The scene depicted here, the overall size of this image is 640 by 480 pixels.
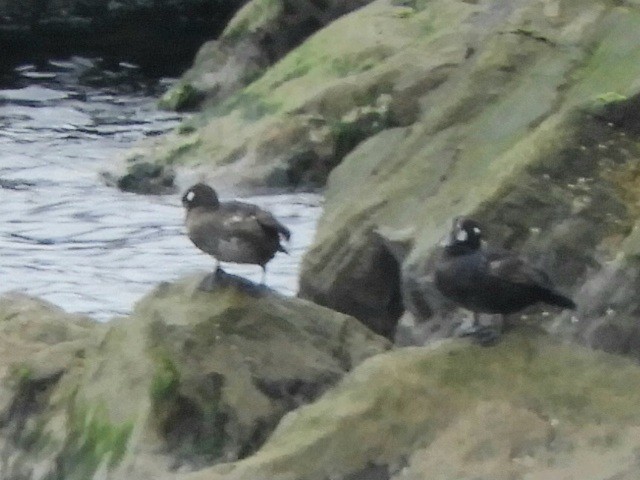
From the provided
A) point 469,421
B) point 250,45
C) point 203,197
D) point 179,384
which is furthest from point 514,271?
point 250,45

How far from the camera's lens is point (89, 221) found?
14.2 meters

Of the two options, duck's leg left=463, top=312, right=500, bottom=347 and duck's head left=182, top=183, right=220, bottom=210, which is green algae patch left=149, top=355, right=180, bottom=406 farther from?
duck's leg left=463, top=312, right=500, bottom=347

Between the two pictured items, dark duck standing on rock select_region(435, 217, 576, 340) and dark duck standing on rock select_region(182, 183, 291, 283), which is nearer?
dark duck standing on rock select_region(435, 217, 576, 340)

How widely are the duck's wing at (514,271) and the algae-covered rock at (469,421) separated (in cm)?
28

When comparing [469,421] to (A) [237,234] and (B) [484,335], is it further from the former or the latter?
(A) [237,234]

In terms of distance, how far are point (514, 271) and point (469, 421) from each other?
95 cm

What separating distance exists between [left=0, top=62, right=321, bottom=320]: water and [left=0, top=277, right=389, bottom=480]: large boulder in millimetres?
3410

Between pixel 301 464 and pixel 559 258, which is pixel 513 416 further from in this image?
pixel 559 258

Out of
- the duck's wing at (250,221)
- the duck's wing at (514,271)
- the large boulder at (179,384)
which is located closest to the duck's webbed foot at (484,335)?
the duck's wing at (514,271)

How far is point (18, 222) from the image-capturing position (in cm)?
1430

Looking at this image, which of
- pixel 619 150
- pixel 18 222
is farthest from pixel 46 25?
pixel 619 150

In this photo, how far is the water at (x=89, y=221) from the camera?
40.0ft

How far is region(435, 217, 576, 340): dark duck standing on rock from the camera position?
665 centimetres

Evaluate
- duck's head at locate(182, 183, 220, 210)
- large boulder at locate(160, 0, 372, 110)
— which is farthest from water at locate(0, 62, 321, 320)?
duck's head at locate(182, 183, 220, 210)
